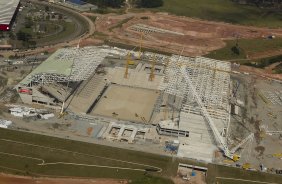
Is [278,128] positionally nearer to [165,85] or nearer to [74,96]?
[165,85]

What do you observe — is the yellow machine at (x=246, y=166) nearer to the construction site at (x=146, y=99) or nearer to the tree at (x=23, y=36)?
the construction site at (x=146, y=99)

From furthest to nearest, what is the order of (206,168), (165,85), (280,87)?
(280,87) < (165,85) < (206,168)

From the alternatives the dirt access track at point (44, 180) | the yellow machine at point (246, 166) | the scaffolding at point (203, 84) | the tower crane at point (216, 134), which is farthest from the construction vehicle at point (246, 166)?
the dirt access track at point (44, 180)

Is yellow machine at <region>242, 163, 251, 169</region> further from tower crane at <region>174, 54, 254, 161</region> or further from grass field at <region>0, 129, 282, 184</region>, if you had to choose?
tower crane at <region>174, 54, 254, 161</region>

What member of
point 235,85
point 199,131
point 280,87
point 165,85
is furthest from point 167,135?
point 280,87

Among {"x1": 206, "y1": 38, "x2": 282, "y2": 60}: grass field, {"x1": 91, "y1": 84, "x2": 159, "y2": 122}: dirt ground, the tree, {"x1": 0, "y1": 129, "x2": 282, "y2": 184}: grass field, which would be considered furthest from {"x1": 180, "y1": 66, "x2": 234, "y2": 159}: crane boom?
the tree

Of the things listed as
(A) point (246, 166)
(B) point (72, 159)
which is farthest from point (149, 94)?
(A) point (246, 166)
